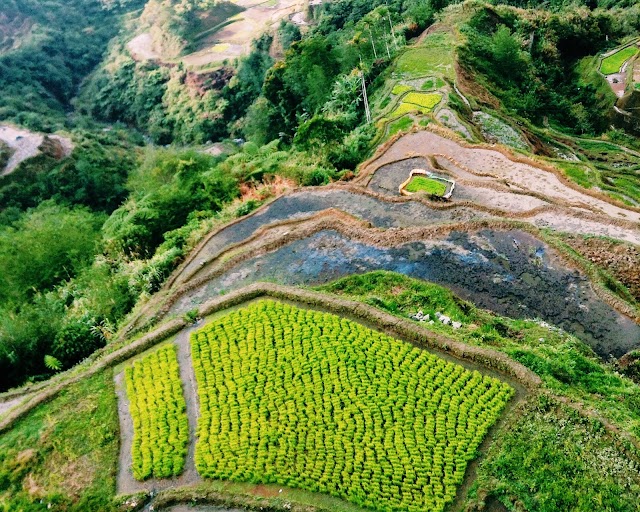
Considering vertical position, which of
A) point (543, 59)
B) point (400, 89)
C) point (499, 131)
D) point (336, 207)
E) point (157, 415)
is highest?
point (157, 415)

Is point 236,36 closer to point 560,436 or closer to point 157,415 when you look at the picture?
point 157,415

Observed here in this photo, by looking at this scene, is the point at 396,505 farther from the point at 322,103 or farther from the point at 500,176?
the point at 322,103

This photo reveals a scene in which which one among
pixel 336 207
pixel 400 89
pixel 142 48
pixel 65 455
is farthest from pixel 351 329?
pixel 142 48

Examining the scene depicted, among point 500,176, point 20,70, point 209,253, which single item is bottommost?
point 500,176

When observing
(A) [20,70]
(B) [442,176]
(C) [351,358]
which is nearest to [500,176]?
(B) [442,176]

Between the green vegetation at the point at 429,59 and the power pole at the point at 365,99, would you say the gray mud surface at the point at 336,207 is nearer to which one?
the power pole at the point at 365,99

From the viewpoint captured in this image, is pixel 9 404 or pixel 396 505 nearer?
pixel 396 505
